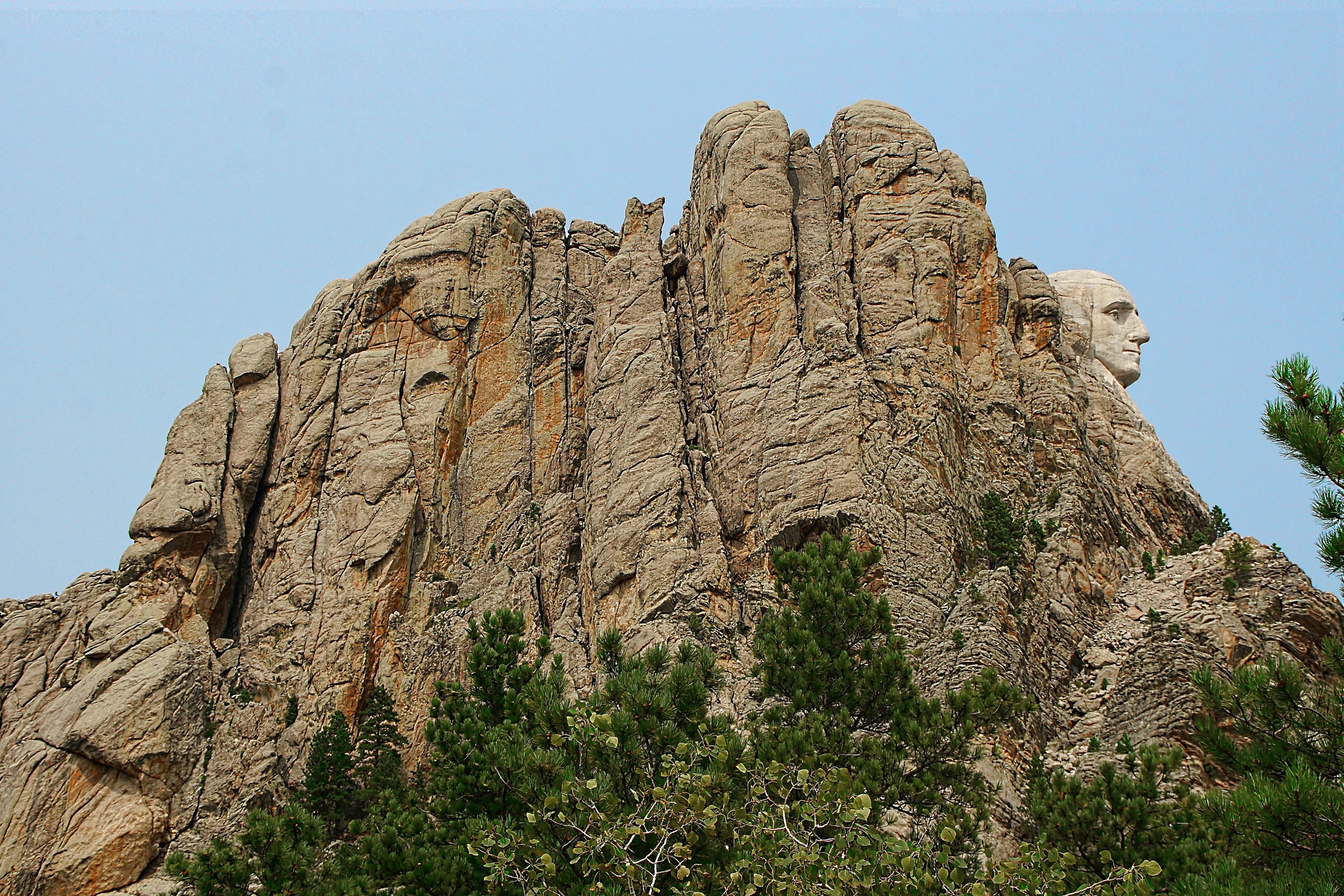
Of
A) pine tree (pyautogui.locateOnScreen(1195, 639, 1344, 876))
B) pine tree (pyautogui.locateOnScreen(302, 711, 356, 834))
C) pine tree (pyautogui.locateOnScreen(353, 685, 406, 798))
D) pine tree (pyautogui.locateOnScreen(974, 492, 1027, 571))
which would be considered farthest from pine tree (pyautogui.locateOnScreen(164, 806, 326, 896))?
pine tree (pyautogui.locateOnScreen(974, 492, 1027, 571))

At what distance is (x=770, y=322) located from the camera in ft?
138

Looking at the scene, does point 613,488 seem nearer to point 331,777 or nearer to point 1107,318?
point 331,777

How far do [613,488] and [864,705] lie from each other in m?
16.7

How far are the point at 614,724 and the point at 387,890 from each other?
7.90m

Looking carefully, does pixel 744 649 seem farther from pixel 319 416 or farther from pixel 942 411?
pixel 319 416

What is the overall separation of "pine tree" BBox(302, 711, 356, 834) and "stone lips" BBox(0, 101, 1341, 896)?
4.67ft

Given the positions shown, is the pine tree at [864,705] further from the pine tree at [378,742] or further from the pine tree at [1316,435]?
the pine tree at [378,742]

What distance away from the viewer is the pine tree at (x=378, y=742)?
1422 inches

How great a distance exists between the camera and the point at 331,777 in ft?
119

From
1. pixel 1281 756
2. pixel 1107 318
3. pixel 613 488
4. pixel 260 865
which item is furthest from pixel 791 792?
pixel 1107 318

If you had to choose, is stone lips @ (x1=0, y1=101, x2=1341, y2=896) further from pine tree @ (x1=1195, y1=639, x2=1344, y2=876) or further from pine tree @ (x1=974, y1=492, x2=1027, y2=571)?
pine tree @ (x1=1195, y1=639, x2=1344, y2=876)

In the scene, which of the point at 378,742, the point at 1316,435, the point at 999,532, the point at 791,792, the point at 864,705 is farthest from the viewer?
the point at 378,742

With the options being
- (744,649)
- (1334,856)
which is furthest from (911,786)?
(744,649)

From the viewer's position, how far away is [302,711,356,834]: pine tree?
35.8 m
